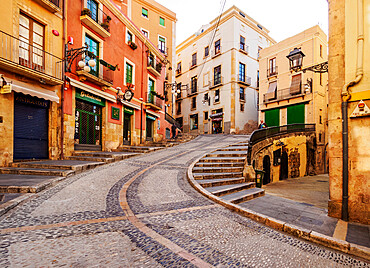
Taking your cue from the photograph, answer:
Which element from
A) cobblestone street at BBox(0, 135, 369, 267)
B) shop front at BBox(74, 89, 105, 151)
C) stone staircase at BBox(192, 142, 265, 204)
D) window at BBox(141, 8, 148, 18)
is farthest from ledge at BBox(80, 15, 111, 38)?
window at BBox(141, 8, 148, 18)

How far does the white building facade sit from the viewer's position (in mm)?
26156

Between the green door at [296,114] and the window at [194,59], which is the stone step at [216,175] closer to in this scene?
the green door at [296,114]

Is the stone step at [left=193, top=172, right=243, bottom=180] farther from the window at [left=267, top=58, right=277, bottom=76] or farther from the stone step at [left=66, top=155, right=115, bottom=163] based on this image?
the window at [left=267, top=58, right=277, bottom=76]

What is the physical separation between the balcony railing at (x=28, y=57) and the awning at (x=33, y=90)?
57cm

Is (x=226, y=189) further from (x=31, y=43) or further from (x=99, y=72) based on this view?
(x=99, y=72)

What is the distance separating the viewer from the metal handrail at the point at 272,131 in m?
9.34

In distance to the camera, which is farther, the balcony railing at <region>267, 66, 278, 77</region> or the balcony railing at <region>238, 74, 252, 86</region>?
the balcony railing at <region>238, 74, 252, 86</region>

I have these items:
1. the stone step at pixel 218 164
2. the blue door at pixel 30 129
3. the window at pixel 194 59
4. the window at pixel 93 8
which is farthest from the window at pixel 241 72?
the blue door at pixel 30 129

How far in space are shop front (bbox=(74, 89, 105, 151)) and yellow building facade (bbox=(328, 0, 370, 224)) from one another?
439 inches

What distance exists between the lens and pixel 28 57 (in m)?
8.36

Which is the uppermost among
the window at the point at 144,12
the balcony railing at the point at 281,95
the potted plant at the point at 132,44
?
the window at the point at 144,12

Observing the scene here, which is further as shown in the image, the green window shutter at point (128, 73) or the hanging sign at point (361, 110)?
the green window shutter at point (128, 73)

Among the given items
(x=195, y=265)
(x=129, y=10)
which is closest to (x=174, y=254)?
(x=195, y=265)

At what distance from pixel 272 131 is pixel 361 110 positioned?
9246mm
